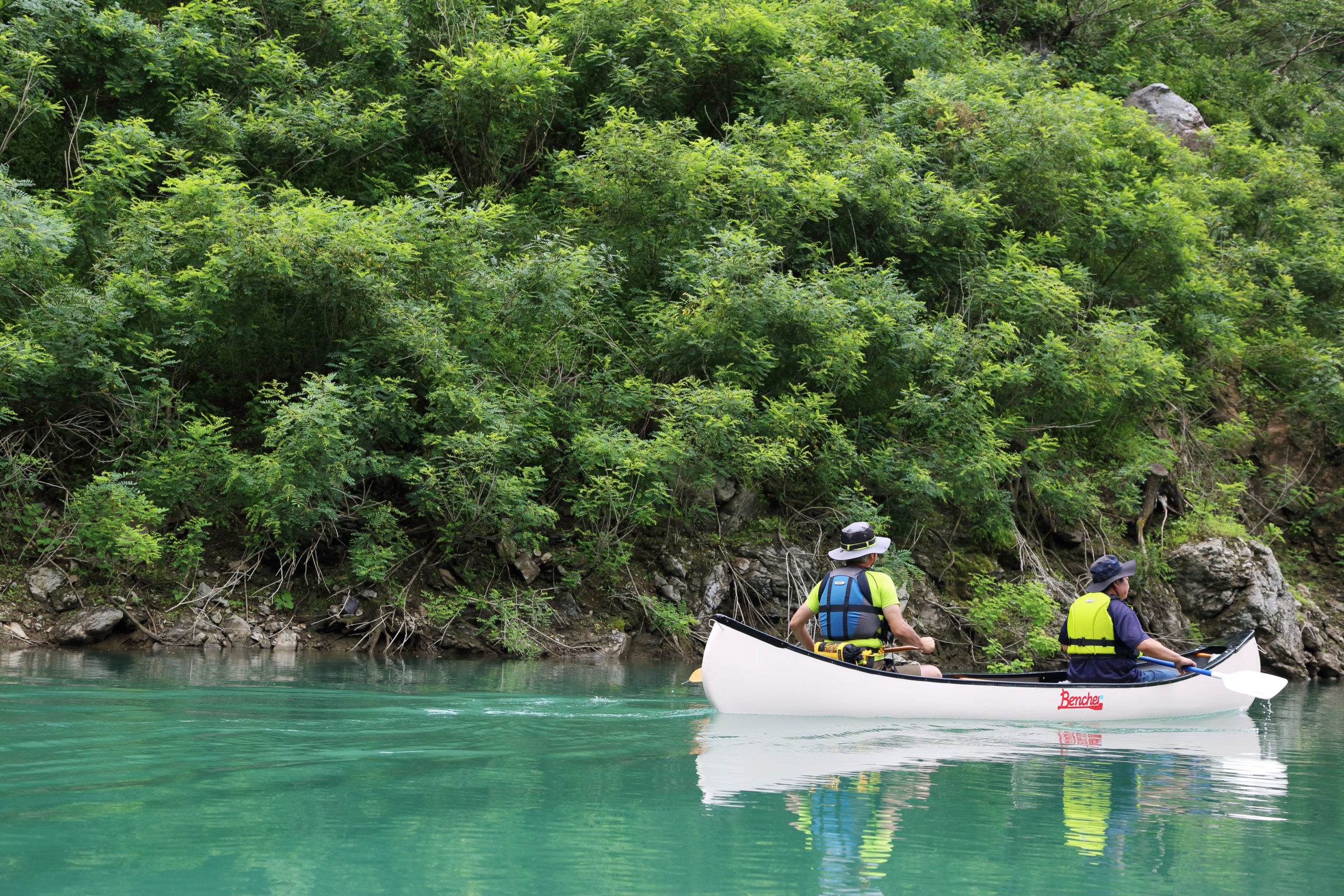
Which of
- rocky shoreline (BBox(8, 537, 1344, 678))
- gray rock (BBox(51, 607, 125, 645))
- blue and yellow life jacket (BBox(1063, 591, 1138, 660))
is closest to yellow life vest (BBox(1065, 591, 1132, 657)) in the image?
blue and yellow life jacket (BBox(1063, 591, 1138, 660))

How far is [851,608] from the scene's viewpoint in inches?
313

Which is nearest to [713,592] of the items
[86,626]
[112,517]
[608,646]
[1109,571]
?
[608,646]

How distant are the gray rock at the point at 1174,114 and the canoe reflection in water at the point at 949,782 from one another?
17.2m

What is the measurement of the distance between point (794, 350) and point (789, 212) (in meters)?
2.67

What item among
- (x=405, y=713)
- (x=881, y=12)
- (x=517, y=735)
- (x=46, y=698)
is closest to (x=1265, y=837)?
(x=517, y=735)

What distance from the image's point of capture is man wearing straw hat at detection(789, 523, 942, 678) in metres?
7.87

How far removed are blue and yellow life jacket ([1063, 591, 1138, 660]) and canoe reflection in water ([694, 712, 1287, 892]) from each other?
1.93 feet

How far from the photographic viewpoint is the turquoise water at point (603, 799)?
3555 millimetres

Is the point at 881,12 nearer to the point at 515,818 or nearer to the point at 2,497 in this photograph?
the point at 2,497

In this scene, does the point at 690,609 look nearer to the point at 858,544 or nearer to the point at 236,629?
the point at 236,629

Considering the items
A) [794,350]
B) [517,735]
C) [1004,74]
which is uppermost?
[1004,74]

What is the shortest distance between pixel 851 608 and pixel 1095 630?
2.26m

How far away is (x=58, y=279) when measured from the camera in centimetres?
1216

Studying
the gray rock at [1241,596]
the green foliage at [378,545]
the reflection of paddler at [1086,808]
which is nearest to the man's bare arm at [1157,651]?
the reflection of paddler at [1086,808]
